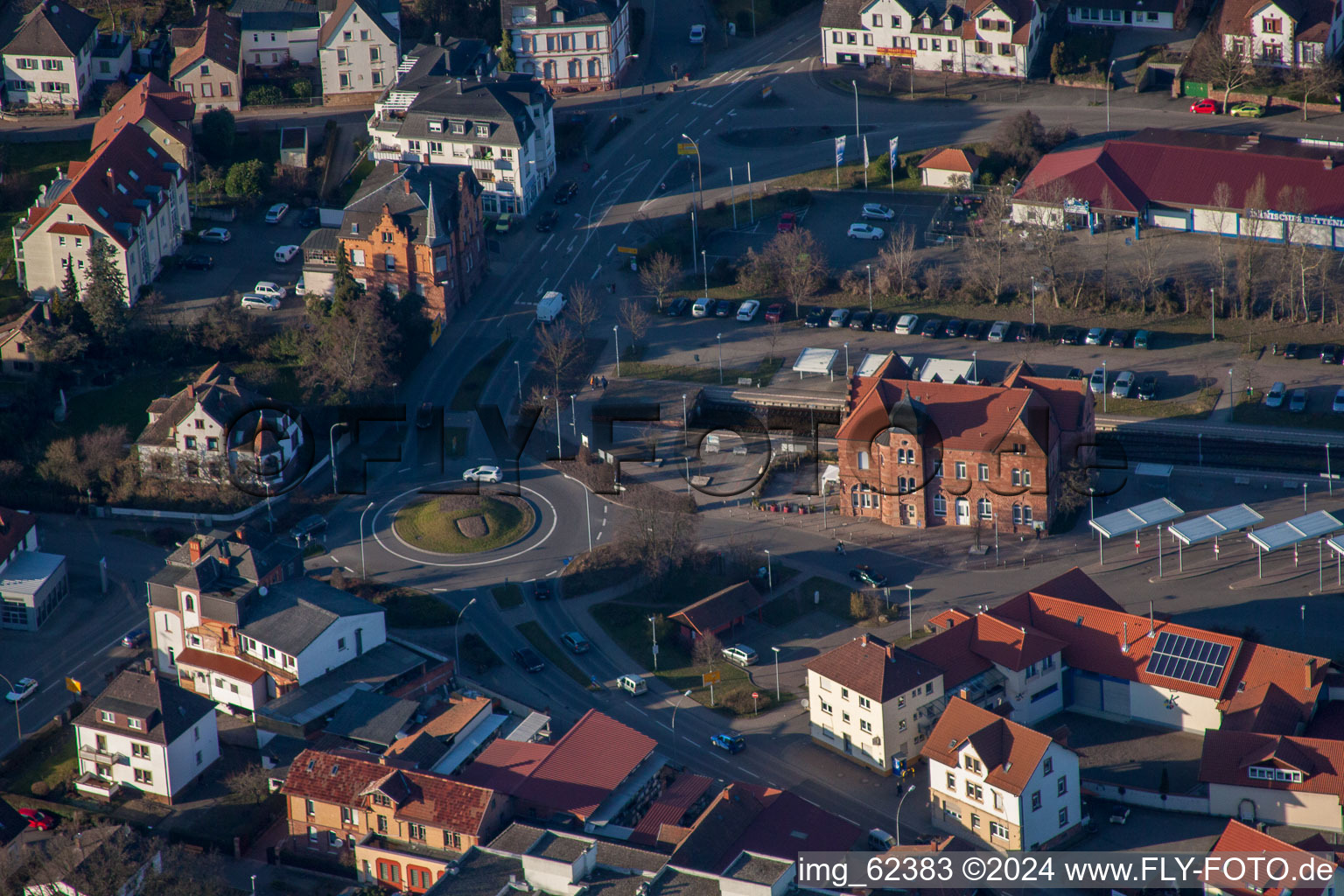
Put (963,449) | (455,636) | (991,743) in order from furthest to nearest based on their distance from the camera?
(963,449) < (455,636) < (991,743)

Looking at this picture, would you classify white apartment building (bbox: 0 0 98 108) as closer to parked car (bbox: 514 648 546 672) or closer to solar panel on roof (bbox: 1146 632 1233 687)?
parked car (bbox: 514 648 546 672)

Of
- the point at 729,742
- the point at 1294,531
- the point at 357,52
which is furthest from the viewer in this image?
the point at 357,52

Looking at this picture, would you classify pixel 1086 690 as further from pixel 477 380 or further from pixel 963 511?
pixel 477 380

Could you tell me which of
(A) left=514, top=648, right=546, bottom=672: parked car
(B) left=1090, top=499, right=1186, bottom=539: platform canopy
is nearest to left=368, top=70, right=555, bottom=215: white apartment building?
(A) left=514, top=648, right=546, bottom=672: parked car

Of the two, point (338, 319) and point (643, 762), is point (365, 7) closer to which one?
point (338, 319)

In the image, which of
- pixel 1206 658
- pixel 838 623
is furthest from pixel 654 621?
pixel 1206 658

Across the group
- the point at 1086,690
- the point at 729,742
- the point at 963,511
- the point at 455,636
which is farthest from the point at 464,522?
the point at 1086,690
